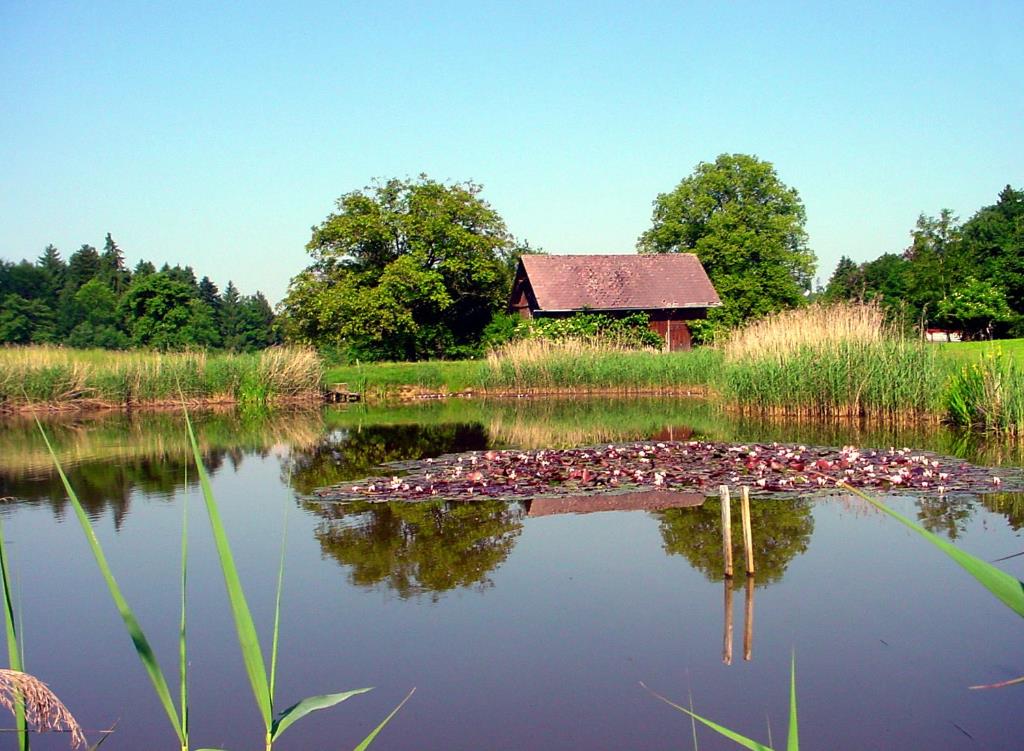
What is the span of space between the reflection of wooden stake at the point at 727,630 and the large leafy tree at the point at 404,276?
3092 cm

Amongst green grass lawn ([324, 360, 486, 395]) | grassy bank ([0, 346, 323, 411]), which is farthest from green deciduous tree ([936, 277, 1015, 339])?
grassy bank ([0, 346, 323, 411])

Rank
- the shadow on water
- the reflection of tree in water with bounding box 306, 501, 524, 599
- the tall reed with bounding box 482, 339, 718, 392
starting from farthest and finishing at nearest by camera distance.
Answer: the tall reed with bounding box 482, 339, 718, 392
the shadow on water
the reflection of tree in water with bounding box 306, 501, 524, 599

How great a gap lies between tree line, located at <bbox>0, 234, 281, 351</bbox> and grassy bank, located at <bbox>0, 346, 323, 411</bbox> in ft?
32.2

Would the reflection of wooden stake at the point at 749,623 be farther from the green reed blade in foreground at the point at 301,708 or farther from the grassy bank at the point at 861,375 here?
the grassy bank at the point at 861,375

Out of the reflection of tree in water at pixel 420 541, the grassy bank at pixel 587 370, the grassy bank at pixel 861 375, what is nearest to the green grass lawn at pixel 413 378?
the grassy bank at pixel 587 370

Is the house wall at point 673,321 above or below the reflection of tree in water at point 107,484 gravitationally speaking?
above

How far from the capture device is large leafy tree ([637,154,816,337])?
45094mm

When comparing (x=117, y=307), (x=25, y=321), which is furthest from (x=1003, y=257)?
(x=25, y=321)

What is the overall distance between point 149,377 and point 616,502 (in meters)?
20.1

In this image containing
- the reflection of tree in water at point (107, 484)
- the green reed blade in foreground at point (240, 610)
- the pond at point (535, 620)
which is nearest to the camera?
the green reed blade in foreground at point (240, 610)

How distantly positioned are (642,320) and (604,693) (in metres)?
32.4

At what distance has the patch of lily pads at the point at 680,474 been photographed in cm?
1022

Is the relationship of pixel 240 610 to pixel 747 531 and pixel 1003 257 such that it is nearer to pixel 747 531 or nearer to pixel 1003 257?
pixel 747 531

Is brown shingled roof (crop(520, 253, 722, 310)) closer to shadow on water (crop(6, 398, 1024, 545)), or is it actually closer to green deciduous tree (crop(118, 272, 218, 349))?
shadow on water (crop(6, 398, 1024, 545))
